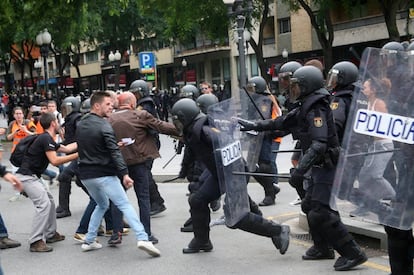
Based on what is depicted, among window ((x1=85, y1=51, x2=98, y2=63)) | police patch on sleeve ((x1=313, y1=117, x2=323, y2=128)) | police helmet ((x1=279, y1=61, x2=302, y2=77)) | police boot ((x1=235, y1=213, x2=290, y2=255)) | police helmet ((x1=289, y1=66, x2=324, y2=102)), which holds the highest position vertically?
window ((x1=85, y1=51, x2=98, y2=63))

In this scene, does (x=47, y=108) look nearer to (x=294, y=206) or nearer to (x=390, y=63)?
(x=294, y=206)

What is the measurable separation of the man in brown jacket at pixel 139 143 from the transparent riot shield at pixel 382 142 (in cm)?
291

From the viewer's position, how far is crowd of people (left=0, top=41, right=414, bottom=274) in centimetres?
→ 569

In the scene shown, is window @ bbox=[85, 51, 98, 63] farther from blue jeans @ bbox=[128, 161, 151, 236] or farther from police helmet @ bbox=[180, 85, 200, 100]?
blue jeans @ bbox=[128, 161, 151, 236]

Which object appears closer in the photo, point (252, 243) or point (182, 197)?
point (252, 243)

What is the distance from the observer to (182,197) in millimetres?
10906

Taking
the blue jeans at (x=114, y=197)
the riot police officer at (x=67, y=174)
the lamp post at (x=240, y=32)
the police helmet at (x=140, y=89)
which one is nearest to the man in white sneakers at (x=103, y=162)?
the blue jeans at (x=114, y=197)

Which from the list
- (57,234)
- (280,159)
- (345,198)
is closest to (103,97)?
(57,234)

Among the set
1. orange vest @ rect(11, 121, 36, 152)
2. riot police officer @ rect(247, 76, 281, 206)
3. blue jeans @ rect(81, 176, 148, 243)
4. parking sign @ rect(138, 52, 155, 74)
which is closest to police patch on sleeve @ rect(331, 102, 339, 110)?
riot police officer @ rect(247, 76, 281, 206)

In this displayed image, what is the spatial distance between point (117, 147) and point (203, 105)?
103 centimetres

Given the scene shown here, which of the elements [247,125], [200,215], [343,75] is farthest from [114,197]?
[343,75]

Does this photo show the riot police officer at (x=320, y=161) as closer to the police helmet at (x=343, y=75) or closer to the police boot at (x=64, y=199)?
the police helmet at (x=343, y=75)

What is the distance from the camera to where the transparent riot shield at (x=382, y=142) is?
4527 millimetres

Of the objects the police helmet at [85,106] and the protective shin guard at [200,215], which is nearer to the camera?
the protective shin guard at [200,215]
